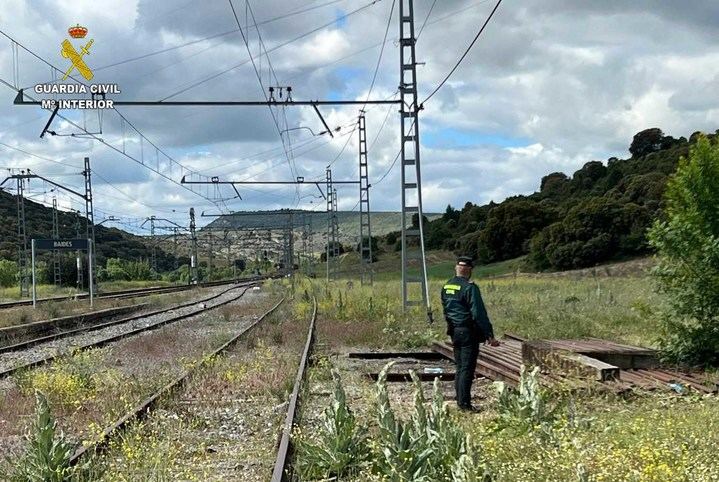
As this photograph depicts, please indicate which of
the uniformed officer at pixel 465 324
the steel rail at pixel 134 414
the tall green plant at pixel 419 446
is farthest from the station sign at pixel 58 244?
the tall green plant at pixel 419 446

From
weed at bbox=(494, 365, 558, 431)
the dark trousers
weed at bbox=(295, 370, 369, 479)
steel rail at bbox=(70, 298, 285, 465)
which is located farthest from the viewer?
the dark trousers

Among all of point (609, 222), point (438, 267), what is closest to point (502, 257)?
point (438, 267)

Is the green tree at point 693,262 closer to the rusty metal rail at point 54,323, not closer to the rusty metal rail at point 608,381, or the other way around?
the rusty metal rail at point 608,381

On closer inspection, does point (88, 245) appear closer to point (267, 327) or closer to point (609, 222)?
point (267, 327)

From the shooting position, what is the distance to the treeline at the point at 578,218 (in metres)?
62.2

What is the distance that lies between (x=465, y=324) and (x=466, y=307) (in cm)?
20

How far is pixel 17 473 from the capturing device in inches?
268

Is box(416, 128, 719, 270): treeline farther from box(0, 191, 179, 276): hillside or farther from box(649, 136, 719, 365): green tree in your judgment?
box(0, 191, 179, 276): hillside

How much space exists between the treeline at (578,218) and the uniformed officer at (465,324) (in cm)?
3404

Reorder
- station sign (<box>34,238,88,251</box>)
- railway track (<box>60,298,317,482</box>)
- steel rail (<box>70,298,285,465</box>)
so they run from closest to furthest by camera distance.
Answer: railway track (<box>60,298,317,482</box>), steel rail (<box>70,298,285,465</box>), station sign (<box>34,238,88,251</box>)

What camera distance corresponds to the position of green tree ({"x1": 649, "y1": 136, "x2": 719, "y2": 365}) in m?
12.2

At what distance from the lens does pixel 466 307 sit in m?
10.4

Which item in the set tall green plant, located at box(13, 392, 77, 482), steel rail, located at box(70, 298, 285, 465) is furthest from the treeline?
tall green plant, located at box(13, 392, 77, 482)

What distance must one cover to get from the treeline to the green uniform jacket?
34045 mm
